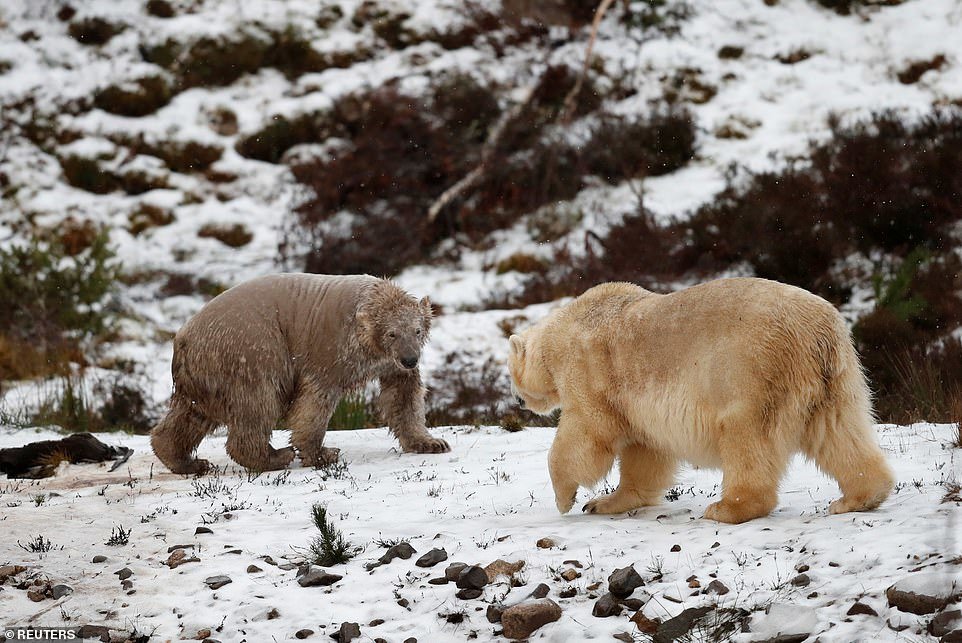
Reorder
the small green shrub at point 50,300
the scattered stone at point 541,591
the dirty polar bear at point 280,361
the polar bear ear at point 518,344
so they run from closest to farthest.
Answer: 1. the scattered stone at point 541,591
2. the polar bear ear at point 518,344
3. the dirty polar bear at point 280,361
4. the small green shrub at point 50,300

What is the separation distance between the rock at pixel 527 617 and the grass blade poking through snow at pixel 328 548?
105 cm

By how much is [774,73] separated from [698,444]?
14022mm

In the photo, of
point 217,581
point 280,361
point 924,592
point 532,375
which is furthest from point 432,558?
point 280,361

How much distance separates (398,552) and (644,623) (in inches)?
54.3

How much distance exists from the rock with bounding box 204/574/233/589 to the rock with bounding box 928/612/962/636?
2.92 m

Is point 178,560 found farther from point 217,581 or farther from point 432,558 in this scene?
point 432,558

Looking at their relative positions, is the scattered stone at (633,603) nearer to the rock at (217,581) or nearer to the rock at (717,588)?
the rock at (717,588)

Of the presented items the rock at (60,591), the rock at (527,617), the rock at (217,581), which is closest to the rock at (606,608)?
the rock at (527,617)

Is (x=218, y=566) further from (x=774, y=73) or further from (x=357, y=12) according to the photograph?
Result: (x=357, y=12)

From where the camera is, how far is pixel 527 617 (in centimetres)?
363

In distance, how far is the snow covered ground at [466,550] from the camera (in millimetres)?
3527

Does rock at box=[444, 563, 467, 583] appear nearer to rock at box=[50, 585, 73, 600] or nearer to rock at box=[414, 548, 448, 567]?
rock at box=[414, 548, 448, 567]

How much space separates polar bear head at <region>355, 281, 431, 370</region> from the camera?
6.99 m

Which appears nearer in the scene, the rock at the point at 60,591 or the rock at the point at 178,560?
the rock at the point at 60,591
